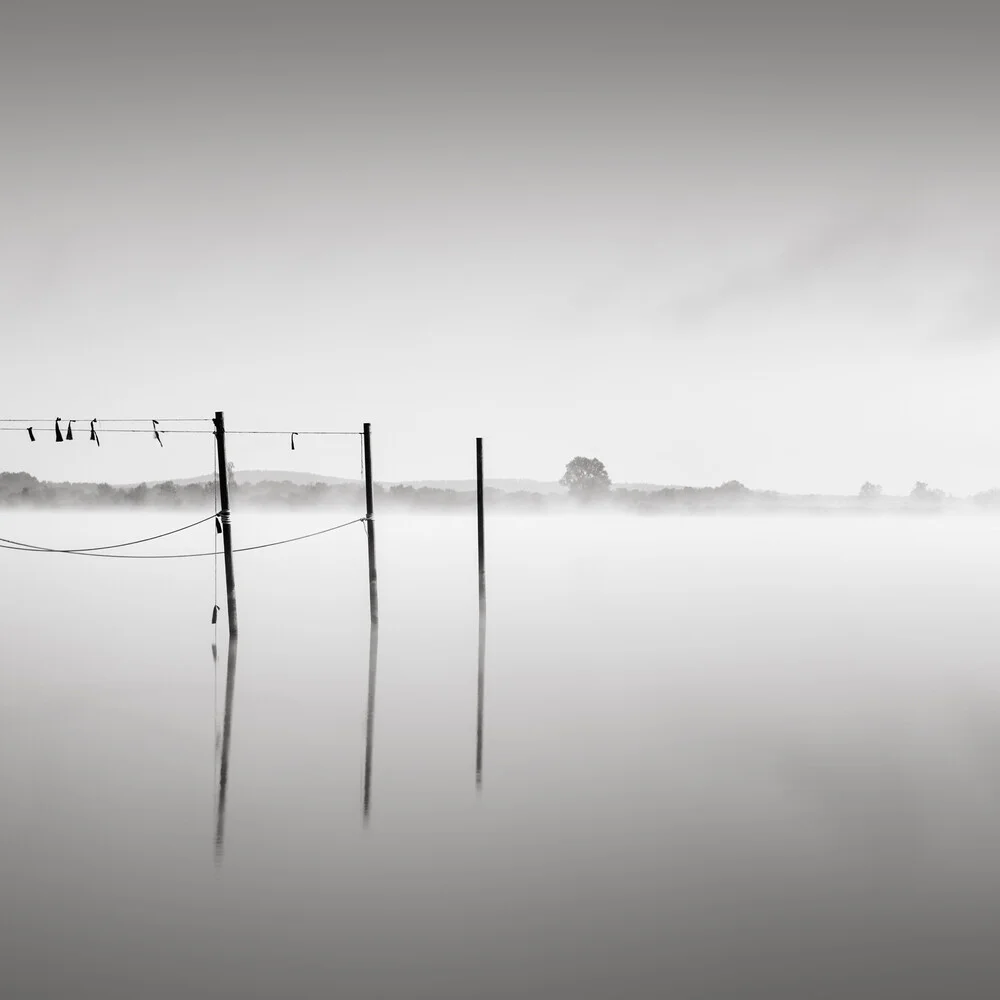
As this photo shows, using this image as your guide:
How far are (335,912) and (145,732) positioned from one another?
7048mm

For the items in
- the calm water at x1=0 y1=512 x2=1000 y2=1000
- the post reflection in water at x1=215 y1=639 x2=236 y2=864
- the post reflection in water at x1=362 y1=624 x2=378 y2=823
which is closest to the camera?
the calm water at x1=0 y1=512 x2=1000 y2=1000

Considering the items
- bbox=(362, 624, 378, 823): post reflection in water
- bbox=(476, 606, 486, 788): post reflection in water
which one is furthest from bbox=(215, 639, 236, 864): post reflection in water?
bbox=(476, 606, 486, 788): post reflection in water

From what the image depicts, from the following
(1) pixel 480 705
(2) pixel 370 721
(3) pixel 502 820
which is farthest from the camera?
(1) pixel 480 705

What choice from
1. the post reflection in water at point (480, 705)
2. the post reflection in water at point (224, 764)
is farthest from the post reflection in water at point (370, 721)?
the post reflection in water at point (224, 764)

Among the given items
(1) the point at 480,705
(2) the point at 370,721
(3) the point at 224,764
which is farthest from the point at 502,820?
(1) the point at 480,705

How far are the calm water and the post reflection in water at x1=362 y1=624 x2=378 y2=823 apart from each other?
0.07 metres

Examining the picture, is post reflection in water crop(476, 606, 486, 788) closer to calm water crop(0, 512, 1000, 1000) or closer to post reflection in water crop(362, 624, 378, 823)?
calm water crop(0, 512, 1000, 1000)

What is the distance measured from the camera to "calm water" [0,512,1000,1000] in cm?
538

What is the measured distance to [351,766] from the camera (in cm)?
982

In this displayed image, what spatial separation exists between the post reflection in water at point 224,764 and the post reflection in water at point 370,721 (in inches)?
57.4

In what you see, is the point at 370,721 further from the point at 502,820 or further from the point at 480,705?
the point at 502,820

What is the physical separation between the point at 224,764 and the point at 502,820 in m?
4.02

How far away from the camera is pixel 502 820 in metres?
7.95

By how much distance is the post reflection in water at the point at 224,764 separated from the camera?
24.4 ft
